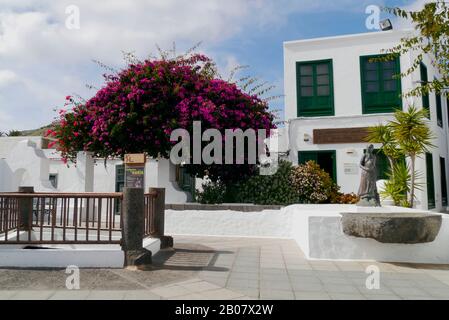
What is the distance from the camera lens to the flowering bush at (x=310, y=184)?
10.6 metres

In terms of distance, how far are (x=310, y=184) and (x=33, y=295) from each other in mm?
8168

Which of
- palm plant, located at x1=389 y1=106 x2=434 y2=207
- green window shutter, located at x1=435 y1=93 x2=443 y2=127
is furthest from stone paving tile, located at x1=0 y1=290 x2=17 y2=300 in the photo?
green window shutter, located at x1=435 y1=93 x2=443 y2=127

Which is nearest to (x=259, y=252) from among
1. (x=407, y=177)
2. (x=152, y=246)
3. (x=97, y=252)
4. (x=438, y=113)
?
(x=152, y=246)

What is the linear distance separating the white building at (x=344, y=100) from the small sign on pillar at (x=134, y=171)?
241 inches

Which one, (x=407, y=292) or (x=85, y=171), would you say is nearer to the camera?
(x=407, y=292)

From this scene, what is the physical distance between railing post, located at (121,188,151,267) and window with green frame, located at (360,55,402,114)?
9.60 m

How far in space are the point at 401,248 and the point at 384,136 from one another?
4.08 metres

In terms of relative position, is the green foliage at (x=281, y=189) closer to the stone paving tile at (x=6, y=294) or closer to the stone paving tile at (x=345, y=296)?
the stone paving tile at (x=345, y=296)

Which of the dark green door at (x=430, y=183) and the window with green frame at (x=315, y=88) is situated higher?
the window with green frame at (x=315, y=88)

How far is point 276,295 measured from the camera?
175 inches

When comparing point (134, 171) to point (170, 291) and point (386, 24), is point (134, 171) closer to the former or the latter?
point (170, 291)

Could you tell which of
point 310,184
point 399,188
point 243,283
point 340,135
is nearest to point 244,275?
point 243,283

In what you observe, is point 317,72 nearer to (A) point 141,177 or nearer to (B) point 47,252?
(A) point 141,177

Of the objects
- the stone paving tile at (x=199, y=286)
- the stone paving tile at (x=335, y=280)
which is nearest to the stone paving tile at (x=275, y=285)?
the stone paving tile at (x=335, y=280)
